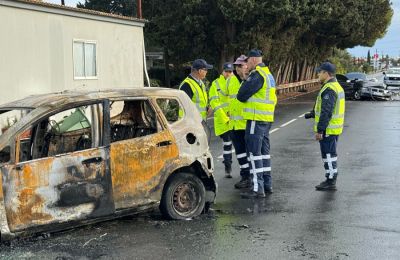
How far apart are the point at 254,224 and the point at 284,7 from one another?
21.7 meters

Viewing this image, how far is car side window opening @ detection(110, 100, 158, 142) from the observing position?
21.2ft

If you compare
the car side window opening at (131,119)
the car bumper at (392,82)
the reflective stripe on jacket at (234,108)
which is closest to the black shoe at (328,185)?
the reflective stripe on jacket at (234,108)

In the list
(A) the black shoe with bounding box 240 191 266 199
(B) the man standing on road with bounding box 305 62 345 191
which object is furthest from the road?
(B) the man standing on road with bounding box 305 62 345 191

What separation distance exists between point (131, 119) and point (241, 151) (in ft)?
8.16

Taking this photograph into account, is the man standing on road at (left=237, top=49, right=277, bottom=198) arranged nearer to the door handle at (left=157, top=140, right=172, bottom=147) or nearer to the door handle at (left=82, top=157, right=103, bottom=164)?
the door handle at (left=157, top=140, right=172, bottom=147)

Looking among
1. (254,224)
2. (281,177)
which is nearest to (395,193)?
(281,177)

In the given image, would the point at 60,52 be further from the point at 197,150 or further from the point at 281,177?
the point at 197,150

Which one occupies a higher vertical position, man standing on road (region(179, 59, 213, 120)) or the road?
man standing on road (region(179, 59, 213, 120))

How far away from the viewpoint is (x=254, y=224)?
6.43 m

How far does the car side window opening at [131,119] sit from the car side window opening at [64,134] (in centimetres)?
33

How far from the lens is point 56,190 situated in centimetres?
559

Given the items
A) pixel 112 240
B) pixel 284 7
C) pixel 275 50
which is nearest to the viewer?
pixel 112 240

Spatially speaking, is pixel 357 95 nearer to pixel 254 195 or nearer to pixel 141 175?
pixel 254 195

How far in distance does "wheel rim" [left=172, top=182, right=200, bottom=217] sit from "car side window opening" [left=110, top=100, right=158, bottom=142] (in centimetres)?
75
